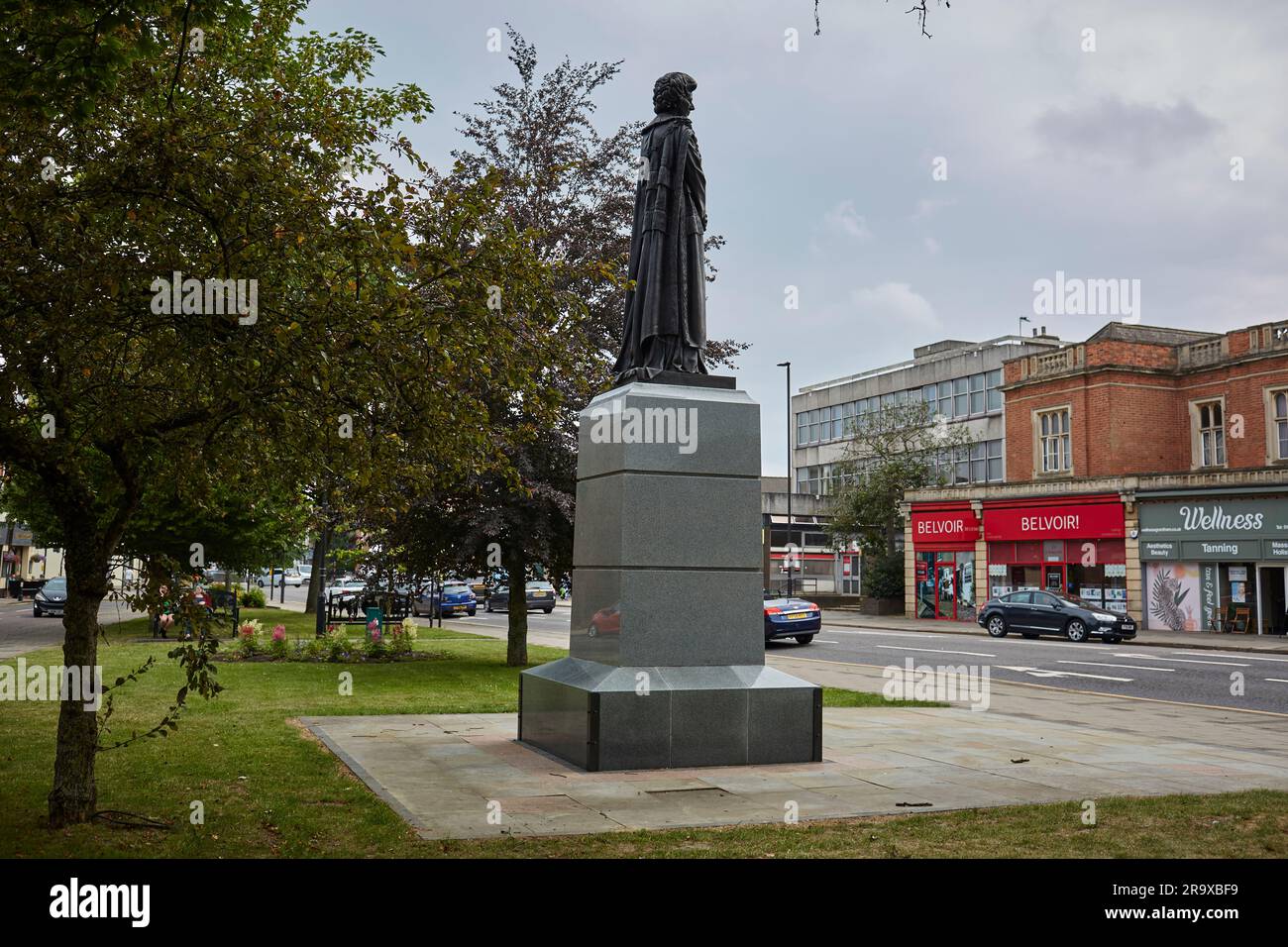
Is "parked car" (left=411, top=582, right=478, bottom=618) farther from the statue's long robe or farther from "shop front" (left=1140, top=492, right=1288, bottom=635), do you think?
the statue's long robe

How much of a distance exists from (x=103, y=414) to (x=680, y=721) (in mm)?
4886

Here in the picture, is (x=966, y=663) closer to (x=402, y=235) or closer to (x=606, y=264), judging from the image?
(x=606, y=264)

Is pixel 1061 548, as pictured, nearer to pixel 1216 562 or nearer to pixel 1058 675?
pixel 1216 562

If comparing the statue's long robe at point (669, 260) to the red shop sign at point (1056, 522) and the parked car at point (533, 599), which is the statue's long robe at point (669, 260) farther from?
the parked car at point (533, 599)

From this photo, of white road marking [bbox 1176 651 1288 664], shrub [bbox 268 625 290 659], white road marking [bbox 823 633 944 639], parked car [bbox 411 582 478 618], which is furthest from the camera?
parked car [bbox 411 582 478 618]

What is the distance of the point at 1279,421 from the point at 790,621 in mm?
21194

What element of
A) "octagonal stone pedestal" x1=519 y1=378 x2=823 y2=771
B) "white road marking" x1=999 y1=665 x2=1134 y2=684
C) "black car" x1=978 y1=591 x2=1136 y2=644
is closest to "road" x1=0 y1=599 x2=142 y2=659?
"octagonal stone pedestal" x1=519 y1=378 x2=823 y2=771

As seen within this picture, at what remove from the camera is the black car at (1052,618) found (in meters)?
31.9

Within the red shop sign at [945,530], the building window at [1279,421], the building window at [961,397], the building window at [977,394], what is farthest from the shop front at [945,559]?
the building window at [961,397]

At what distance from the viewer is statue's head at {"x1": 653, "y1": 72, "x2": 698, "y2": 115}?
1053cm

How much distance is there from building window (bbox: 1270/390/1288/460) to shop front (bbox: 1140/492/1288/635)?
474 centimetres

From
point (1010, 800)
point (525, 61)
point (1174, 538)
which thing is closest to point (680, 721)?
point (1010, 800)
